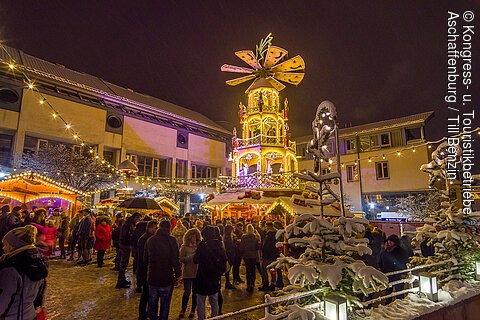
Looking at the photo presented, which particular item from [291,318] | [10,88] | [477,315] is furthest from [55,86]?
[477,315]

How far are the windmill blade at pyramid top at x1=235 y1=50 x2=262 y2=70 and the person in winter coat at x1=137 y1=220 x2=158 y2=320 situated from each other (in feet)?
57.1

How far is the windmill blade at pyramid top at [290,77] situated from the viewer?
21.2m

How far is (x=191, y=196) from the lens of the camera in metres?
33.2

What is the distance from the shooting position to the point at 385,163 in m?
27.8

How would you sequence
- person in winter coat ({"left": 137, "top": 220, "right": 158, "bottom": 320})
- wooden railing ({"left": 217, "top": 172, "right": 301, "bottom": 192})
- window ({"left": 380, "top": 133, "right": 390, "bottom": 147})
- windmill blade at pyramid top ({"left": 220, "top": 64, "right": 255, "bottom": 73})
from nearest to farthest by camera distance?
person in winter coat ({"left": 137, "top": 220, "right": 158, "bottom": 320}), wooden railing ({"left": 217, "top": 172, "right": 301, "bottom": 192}), windmill blade at pyramid top ({"left": 220, "top": 64, "right": 255, "bottom": 73}), window ({"left": 380, "top": 133, "right": 390, "bottom": 147})

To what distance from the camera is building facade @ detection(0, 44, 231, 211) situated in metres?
21.4

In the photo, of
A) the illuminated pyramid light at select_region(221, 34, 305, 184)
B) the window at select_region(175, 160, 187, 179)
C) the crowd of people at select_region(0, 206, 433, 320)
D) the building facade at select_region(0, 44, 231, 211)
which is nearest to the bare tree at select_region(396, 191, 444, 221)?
the illuminated pyramid light at select_region(221, 34, 305, 184)

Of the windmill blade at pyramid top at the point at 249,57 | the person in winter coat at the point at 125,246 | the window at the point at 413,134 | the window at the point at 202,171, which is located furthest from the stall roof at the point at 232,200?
the window at the point at 413,134

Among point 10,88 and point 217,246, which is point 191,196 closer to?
point 10,88

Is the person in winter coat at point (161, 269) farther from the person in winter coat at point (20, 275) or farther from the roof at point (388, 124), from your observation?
the roof at point (388, 124)

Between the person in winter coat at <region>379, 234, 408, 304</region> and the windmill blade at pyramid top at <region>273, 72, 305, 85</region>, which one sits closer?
the person in winter coat at <region>379, 234, 408, 304</region>

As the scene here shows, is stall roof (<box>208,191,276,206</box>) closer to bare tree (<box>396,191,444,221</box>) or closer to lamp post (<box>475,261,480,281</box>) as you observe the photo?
lamp post (<box>475,261,480,281</box>)

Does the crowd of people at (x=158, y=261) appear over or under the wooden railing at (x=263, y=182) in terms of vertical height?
under

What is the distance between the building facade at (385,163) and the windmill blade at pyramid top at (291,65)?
728 centimetres
